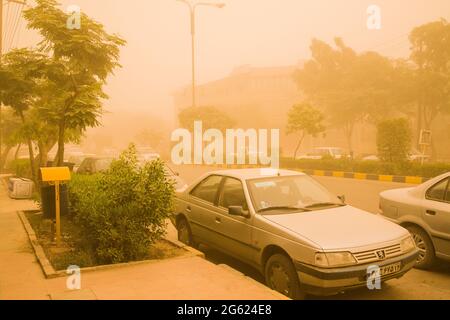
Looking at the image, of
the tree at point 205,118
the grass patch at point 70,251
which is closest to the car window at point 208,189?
the grass patch at point 70,251

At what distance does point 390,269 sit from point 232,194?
2364 millimetres

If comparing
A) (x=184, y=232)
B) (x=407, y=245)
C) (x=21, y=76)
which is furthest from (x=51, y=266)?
(x=21, y=76)

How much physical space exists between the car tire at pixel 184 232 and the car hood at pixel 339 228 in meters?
2.11

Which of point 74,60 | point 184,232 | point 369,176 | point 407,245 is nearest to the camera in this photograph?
point 407,245

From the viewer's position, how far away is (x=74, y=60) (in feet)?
32.4

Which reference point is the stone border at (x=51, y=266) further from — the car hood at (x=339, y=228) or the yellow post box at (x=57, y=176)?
the car hood at (x=339, y=228)

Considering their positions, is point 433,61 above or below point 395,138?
A: above

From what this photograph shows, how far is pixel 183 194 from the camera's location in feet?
24.5

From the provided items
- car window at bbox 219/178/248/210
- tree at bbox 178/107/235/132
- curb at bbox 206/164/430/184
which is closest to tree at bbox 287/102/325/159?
curb at bbox 206/164/430/184

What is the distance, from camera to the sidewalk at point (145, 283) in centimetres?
468

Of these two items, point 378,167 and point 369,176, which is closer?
point 378,167

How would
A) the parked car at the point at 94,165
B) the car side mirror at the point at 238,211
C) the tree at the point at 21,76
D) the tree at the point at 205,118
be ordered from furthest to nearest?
the tree at the point at 205,118, the parked car at the point at 94,165, the tree at the point at 21,76, the car side mirror at the point at 238,211

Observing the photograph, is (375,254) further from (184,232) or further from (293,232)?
(184,232)

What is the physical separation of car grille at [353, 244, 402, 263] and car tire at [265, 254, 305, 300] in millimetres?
707
